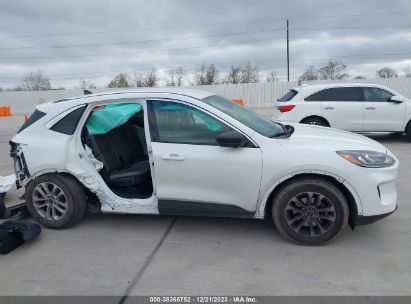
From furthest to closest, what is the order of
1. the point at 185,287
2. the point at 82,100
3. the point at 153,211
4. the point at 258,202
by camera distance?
the point at 82,100 → the point at 153,211 → the point at 258,202 → the point at 185,287

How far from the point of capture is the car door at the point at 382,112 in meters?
10.2

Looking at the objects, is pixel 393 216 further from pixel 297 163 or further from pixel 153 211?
pixel 153 211

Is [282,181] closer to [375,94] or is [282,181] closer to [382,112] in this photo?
[382,112]

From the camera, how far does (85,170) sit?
15.2 ft

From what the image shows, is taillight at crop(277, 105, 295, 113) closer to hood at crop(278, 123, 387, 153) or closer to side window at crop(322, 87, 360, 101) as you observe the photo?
side window at crop(322, 87, 360, 101)

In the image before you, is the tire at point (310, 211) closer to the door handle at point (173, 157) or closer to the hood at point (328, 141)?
the hood at point (328, 141)

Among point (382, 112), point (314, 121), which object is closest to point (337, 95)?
point (314, 121)

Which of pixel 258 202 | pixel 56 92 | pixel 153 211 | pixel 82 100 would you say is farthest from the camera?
pixel 56 92

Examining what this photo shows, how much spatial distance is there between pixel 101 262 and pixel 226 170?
1.51 metres

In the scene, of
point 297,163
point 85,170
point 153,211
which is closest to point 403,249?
point 297,163

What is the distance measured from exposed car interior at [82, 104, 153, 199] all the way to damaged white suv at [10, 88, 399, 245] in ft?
0.06

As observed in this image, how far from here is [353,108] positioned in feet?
33.7

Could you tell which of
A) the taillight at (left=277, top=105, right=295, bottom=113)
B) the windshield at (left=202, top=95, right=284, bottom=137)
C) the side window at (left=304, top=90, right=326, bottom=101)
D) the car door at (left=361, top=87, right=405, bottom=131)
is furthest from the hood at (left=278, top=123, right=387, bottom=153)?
the car door at (left=361, top=87, right=405, bottom=131)

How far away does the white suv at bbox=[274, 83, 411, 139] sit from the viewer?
10.2 meters
